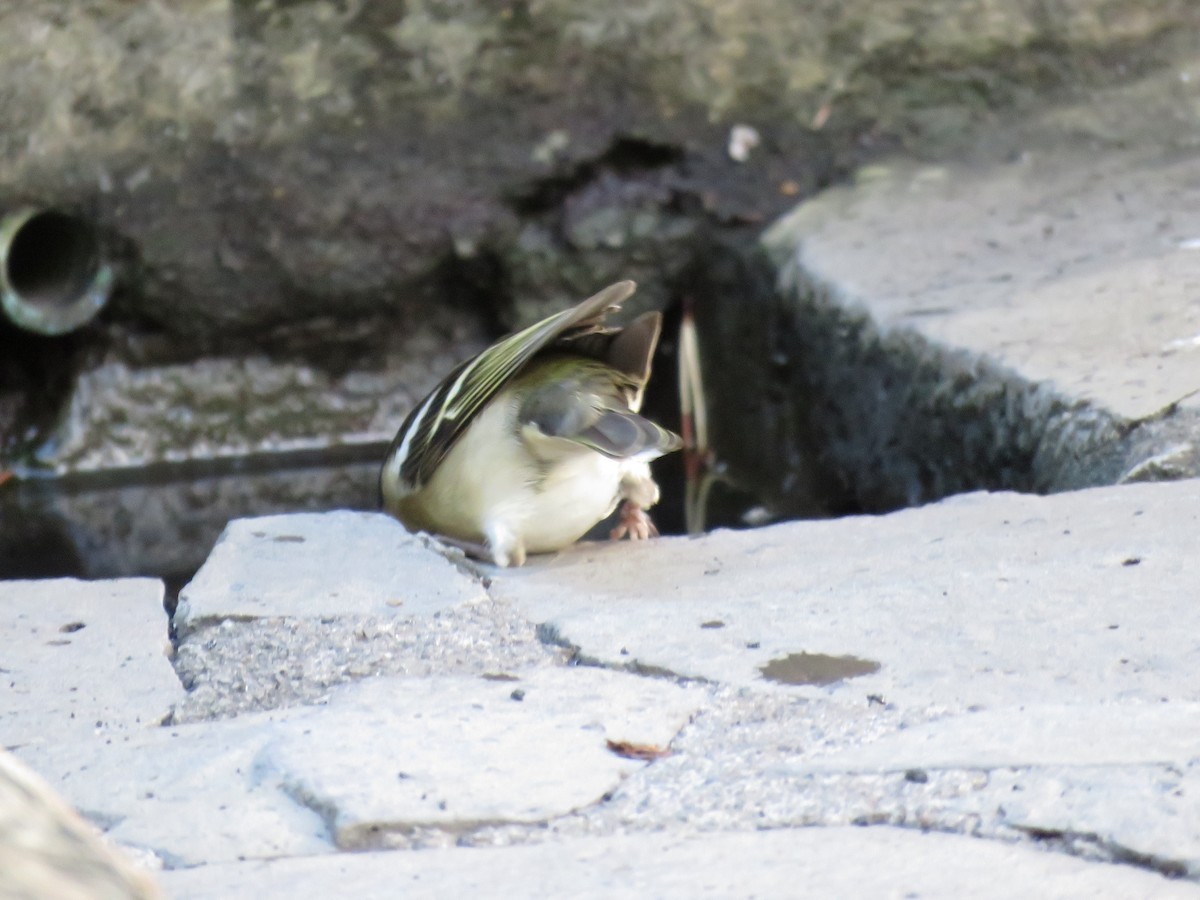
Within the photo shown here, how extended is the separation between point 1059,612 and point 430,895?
1.21m

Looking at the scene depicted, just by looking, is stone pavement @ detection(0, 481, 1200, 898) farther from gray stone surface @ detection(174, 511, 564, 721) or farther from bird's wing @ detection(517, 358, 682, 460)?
bird's wing @ detection(517, 358, 682, 460)

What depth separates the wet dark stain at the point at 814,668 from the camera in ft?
7.93

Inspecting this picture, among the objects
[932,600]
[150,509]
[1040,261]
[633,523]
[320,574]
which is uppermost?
[1040,261]

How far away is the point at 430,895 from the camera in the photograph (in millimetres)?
1749

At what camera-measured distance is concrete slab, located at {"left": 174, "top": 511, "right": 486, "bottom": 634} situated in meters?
2.84

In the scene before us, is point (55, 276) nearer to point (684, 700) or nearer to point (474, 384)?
point (474, 384)

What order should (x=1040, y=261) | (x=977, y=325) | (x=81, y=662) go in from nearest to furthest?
(x=81, y=662)
(x=977, y=325)
(x=1040, y=261)

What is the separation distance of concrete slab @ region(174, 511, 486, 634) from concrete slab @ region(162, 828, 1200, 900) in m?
0.97

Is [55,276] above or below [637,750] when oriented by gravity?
below

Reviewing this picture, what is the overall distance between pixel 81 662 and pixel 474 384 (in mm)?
1168

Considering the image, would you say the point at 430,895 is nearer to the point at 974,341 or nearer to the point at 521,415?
the point at 521,415

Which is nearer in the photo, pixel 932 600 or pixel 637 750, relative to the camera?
pixel 637 750

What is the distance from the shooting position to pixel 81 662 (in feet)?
8.77

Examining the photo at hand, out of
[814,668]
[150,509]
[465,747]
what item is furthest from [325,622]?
[150,509]
